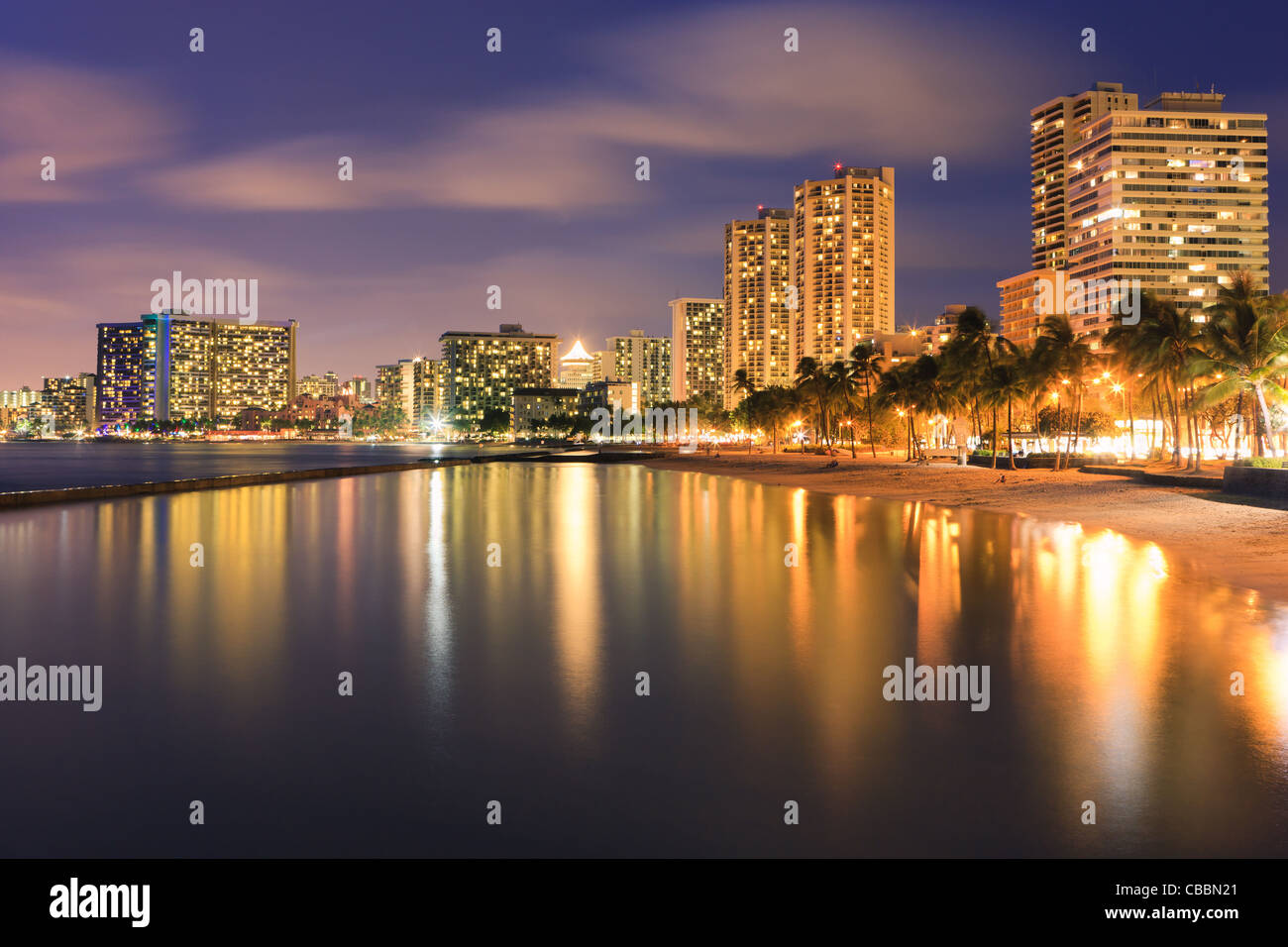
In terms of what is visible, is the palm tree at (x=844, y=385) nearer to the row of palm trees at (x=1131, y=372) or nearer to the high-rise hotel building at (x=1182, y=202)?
the row of palm trees at (x=1131, y=372)

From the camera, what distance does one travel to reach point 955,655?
10.6 metres

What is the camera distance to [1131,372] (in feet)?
193

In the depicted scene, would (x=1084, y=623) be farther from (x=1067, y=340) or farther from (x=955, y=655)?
(x=1067, y=340)

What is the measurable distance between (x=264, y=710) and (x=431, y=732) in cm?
182

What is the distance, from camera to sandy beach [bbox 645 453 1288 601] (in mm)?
18812

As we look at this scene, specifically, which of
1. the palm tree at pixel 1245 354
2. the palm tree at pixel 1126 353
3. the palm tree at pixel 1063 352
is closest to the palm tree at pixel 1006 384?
the palm tree at pixel 1063 352

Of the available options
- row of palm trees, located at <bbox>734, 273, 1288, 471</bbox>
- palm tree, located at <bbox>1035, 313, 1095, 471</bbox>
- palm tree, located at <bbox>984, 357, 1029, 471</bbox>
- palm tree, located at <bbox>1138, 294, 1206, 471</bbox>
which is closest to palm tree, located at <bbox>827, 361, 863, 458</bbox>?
row of palm trees, located at <bbox>734, 273, 1288, 471</bbox>

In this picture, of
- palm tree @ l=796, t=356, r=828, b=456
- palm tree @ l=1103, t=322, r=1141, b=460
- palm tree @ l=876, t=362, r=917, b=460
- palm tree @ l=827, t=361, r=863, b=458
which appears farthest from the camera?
palm tree @ l=796, t=356, r=828, b=456

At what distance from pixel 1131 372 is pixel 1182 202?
5519 inches

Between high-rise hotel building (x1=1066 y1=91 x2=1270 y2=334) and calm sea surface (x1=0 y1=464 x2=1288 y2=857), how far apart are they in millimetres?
177825

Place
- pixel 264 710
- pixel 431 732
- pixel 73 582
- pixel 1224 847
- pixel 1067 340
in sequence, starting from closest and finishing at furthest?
1. pixel 1224 847
2. pixel 431 732
3. pixel 264 710
4. pixel 73 582
5. pixel 1067 340

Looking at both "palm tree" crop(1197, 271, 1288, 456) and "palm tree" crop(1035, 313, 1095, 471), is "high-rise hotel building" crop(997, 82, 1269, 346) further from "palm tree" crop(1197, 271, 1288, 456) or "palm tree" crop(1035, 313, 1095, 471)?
"palm tree" crop(1197, 271, 1288, 456)

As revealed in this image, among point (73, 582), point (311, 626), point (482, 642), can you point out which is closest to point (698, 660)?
point (482, 642)
